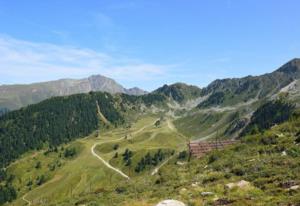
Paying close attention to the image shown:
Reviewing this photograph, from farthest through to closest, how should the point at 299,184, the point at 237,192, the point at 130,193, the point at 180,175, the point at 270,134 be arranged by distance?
the point at 270,134
the point at 180,175
the point at 130,193
the point at 237,192
the point at 299,184

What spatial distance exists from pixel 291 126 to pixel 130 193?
35.2 m

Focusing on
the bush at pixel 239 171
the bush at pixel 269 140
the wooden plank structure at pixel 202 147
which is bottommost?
the wooden plank structure at pixel 202 147

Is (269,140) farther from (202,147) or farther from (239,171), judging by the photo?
(202,147)

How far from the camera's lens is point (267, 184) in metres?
32.0

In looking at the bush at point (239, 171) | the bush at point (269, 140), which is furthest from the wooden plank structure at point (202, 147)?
→ the bush at point (239, 171)

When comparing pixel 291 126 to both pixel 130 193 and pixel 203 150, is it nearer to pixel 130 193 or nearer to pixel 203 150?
pixel 203 150

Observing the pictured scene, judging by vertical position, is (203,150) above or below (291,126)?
below

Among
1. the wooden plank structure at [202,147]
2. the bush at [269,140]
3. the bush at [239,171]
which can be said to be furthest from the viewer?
the wooden plank structure at [202,147]

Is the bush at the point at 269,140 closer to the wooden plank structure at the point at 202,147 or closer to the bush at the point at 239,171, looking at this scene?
the bush at the point at 239,171

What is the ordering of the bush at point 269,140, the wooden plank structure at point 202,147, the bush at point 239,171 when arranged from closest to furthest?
1. the bush at point 239,171
2. the bush at point 269,140
3. the wooden plank structure at point 202,147

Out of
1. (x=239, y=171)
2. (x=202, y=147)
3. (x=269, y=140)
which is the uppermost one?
(x=269, y=140)

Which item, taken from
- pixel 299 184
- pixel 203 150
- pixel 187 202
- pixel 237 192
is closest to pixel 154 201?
pixel 187 202

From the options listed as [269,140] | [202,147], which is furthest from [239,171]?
[202,147]

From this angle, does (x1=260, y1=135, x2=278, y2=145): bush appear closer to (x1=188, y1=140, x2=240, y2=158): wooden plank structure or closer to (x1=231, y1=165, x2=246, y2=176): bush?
(x1=231, y1=165, x2=246, y2=176): bush
